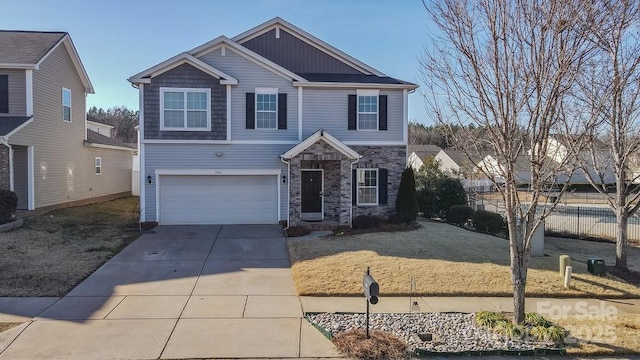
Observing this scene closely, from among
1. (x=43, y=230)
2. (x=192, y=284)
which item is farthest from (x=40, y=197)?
(x=192, y=284)

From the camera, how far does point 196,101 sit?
52.0 ft

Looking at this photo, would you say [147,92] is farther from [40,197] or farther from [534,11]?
[534,11]

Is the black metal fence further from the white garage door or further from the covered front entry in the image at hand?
the white garage door

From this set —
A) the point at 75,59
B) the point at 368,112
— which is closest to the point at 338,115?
the point at 368,112

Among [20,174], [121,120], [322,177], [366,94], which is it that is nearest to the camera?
[366,94]

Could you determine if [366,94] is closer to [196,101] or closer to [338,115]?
[338,115]

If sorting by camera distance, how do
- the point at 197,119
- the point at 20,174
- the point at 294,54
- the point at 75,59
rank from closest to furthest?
the point at 197,119 < the point at 20,174 < the point at 294,54 < the point at 75,59

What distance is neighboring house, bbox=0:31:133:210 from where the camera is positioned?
16.5m

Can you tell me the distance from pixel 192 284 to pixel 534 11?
8070 mm

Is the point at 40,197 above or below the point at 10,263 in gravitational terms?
above

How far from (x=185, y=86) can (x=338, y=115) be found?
233 inches

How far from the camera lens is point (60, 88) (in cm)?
1934

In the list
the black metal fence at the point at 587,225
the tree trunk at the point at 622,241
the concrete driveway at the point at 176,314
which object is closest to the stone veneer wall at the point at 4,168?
the concrete driveway at the point at 176,314

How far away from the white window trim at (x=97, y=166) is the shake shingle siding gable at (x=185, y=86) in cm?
935
